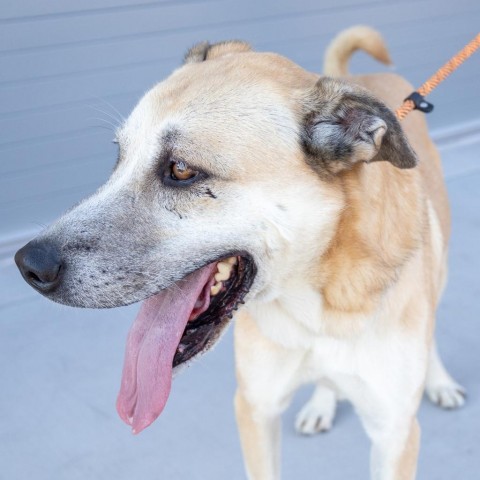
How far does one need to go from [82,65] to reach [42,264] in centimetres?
256

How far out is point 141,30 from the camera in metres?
4.21

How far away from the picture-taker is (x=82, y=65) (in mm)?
4137

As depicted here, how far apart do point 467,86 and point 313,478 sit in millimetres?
3588

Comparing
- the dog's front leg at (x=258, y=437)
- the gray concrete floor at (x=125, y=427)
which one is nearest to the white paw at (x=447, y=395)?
the gray concrete floor at (x=125, y=427)

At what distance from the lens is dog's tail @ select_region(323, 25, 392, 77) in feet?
9.96

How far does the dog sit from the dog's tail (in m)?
0.98

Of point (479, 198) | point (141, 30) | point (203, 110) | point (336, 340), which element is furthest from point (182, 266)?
point (479, 198)

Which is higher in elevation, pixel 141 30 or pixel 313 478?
pixel 141 30

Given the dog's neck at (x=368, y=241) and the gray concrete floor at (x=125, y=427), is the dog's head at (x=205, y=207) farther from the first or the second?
the gray concrete floor at (x=125, y=427)

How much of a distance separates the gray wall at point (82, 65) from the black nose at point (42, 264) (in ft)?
7.30

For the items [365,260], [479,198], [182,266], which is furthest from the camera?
[479,198]

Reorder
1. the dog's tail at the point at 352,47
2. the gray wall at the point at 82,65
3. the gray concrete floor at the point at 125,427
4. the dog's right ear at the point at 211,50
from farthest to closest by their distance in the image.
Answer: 1. the gray wall at the point at 82,65
2. the dog's tail at the point at 352,47
3. the gray concrete floor at the point at 125,427
4. the dog's right ear at the point at 211,50

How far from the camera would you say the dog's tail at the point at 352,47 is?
3036mm

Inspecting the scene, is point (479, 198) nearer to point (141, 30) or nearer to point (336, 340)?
point (141, 30)
